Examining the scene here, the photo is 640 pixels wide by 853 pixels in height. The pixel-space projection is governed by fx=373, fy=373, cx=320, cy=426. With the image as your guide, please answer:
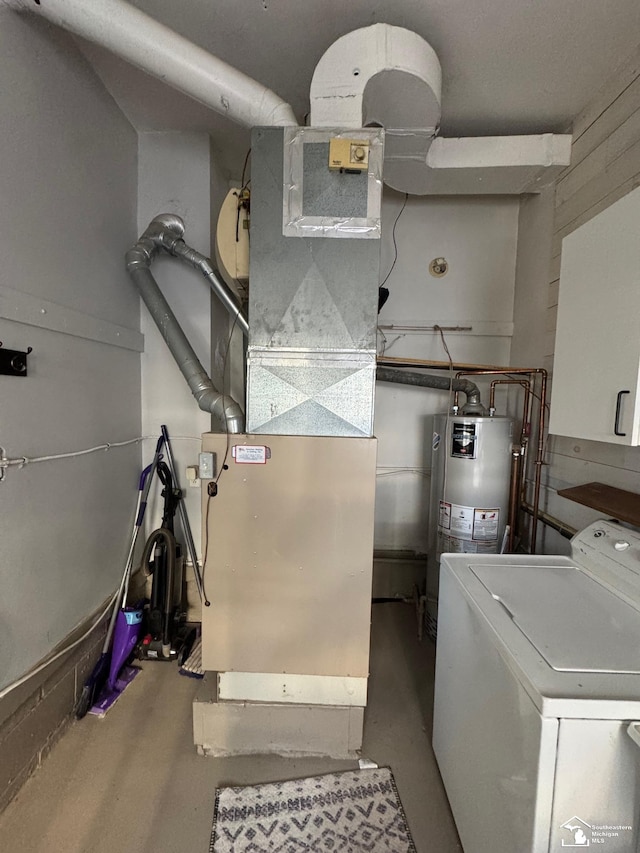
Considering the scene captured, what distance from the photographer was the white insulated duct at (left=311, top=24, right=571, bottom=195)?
55.7 inches

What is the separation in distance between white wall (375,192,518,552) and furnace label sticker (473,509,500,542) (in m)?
0.69

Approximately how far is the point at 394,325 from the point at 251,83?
1.56m

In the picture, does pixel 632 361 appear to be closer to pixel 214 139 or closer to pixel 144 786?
pixel 144 786

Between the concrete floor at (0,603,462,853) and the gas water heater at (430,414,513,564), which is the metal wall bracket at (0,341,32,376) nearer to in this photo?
A: the concrete floor at (0,603,462,853)

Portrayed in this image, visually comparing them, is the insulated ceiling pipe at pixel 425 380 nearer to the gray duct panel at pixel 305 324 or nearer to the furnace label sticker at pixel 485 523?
the furnace label sticker at pixel 485 523

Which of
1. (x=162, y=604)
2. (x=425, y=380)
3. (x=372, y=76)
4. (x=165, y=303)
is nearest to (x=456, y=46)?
(x=372, y=76)

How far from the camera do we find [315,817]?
1300 millimetres

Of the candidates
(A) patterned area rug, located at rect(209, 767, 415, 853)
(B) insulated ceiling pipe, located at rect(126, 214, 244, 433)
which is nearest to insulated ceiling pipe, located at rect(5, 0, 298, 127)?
(B) insulated ceiling pipe, located at rect(126, 214, 244, 433)

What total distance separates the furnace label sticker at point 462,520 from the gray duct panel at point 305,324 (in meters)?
0.93

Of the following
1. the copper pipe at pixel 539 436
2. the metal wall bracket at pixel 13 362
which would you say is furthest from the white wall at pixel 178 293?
the copper pipe at pixel 539 436

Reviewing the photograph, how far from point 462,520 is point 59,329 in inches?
84.3

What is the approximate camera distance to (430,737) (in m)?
1.63

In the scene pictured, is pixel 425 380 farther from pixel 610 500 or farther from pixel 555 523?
pixel 610 500

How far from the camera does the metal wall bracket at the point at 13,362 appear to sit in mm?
1317
